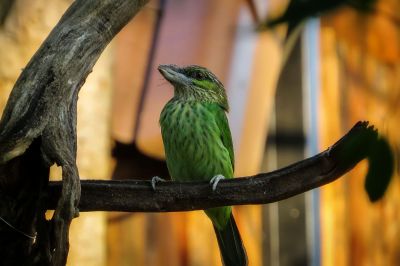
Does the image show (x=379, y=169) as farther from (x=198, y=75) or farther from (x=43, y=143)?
(x=198, y=75)

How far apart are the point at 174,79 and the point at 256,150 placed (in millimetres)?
1057

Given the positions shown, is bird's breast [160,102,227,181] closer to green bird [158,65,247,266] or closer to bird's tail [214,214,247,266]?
green bird [158,65,247,266]

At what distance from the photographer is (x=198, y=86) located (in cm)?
445

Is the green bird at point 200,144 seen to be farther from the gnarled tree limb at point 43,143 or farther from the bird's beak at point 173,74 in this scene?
the gnarled tree limb at point 43,143

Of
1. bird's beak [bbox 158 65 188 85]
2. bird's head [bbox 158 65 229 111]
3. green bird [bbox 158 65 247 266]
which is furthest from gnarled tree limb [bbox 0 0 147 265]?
bird's head [bbox 158 65 229 111]

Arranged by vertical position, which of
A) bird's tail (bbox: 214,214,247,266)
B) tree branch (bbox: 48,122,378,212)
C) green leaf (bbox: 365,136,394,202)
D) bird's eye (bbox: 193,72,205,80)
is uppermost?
bird's eye (bbox: 193,72,205,80)

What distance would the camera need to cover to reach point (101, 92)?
4.94 m

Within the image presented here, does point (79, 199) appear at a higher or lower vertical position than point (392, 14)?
higher

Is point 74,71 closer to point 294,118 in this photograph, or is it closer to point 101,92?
point 101,92

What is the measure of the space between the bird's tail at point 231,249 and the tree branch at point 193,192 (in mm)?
968

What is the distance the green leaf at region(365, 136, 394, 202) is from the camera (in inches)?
47.4

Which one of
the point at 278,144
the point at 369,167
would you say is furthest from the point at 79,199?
the point at 278,144

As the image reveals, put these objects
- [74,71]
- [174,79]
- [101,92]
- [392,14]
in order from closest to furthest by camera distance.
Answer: [392,14], [74,71], [174,79], [101,92]

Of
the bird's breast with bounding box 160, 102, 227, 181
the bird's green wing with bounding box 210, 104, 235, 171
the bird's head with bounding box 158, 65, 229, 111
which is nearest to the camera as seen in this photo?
the bird's breast with bounding box 160, 102, 227, 181
